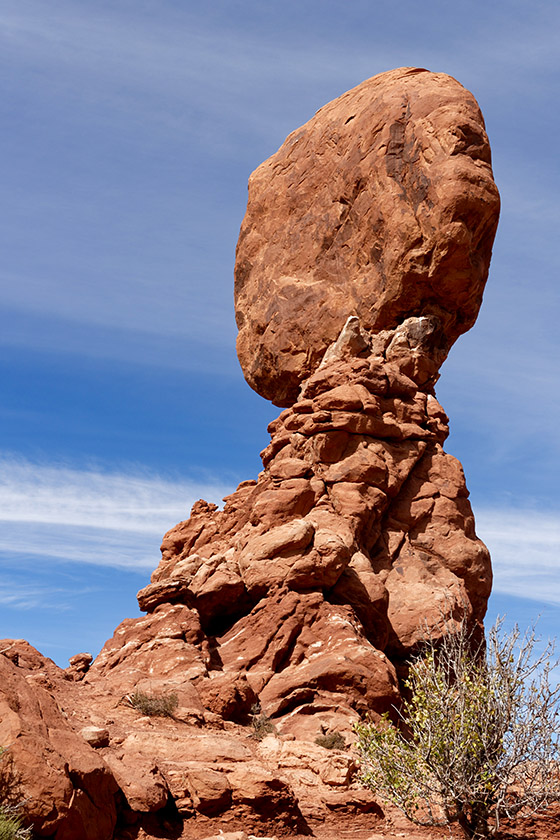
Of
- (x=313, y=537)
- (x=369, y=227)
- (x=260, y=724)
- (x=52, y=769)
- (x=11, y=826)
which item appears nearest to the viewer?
(x=11, y=826)

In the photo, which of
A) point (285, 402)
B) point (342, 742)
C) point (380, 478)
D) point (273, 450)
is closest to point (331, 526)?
point (380, 478)

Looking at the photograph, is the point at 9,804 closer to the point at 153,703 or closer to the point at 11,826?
the point at 11,826

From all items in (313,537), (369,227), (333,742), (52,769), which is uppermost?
(369,227)

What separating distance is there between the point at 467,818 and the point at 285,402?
21890mm

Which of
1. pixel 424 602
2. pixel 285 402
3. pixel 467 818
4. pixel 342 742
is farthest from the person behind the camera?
pixel 285 402

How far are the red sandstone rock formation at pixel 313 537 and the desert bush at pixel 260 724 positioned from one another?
0.62 feet

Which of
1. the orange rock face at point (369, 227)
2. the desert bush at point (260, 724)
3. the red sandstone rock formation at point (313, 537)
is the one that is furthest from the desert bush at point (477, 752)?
the orange rock face at point (369, 227)

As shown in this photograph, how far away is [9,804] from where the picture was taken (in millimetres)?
10562

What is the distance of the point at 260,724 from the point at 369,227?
59.9 feet

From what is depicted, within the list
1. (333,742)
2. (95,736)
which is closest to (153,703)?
(333,742)

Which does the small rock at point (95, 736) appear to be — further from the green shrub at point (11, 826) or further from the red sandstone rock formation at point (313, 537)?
the green shrub at point (11, 826)

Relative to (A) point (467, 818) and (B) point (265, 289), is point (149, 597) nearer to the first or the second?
(A) point (467, 818)

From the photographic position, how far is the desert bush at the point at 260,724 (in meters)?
19.3

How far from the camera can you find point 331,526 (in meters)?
24.8
